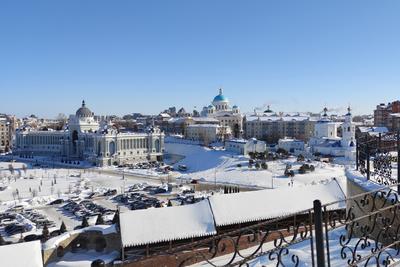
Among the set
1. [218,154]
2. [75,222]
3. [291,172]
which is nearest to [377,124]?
[218,154]

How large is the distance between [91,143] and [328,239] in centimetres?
4807

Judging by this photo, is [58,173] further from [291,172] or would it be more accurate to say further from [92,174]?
[291,172]

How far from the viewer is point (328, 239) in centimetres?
387

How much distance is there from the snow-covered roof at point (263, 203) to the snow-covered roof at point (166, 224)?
0.31 meters

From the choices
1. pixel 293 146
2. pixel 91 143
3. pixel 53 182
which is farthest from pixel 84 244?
pixel 91 143

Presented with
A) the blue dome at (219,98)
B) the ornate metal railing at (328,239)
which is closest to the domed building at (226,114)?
the blue dome at (219,98)

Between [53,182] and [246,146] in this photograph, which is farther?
[246,146]

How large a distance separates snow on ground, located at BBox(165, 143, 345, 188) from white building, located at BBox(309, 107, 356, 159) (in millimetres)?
3835

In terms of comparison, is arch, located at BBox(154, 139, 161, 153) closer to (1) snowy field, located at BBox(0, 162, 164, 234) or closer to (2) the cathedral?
(2) the cathedral

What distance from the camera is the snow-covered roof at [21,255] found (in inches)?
268

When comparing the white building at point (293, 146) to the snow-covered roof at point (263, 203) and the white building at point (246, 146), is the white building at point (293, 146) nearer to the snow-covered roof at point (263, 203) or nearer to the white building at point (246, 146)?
the white building at point (246, 146)

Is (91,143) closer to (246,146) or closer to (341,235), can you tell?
(246,146)

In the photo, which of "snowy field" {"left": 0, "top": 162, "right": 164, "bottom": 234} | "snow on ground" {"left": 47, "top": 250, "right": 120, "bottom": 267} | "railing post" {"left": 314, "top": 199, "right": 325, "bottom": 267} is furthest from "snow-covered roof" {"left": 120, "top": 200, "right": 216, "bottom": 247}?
"snowy field" {"left": 0, "top": 162, "right": 164, "bottom": 234}

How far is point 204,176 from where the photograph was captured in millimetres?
36531
